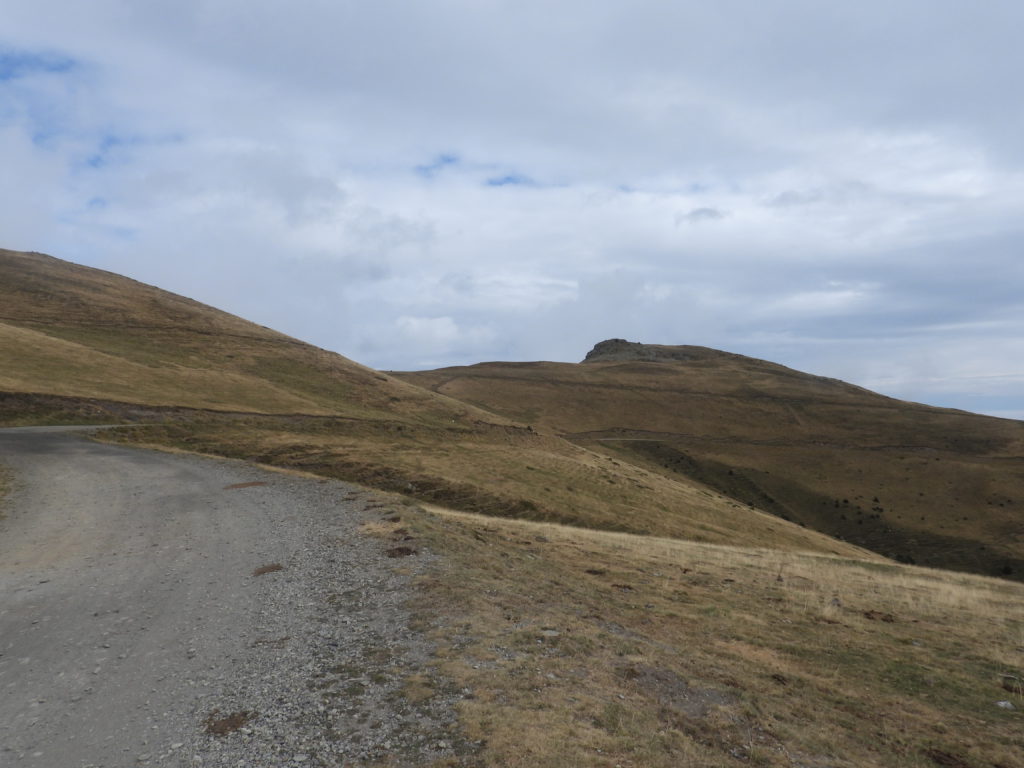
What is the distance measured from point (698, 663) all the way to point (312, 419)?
4588cm

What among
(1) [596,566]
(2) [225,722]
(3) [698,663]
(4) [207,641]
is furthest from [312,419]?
(2) [225,722]

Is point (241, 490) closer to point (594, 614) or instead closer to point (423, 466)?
point (423, 466)

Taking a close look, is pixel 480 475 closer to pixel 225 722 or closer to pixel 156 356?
pixel 225 722

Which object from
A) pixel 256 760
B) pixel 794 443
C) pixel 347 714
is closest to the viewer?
pixel 256 760

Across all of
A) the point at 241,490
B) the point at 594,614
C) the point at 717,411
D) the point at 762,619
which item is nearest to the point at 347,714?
the point at 594,614

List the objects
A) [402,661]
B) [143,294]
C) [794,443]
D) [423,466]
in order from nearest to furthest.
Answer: [402,661] → [423,466] → [143,294] → [794,443]

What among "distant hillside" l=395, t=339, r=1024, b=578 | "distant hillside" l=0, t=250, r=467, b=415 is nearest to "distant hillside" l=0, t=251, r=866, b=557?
"distant hillside" l=0, t=250, r=467, b=415

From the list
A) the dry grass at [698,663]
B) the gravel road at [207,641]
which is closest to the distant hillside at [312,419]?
the dry grass at [698,663]

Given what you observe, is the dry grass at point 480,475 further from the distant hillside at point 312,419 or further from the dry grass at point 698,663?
the dry grass at point 698,663

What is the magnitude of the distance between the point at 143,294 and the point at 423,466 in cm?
8519

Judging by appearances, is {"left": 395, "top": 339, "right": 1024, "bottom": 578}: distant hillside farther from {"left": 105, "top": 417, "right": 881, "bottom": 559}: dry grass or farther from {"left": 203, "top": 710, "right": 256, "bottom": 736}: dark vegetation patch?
{"left": 203, "top": 710, "right": 256, "bottom": 736}: dark vegetation patch

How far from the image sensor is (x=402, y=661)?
30.7ft

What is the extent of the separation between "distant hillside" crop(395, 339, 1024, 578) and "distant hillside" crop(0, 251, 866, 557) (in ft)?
96.0

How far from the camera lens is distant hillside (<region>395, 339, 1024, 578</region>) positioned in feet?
246
